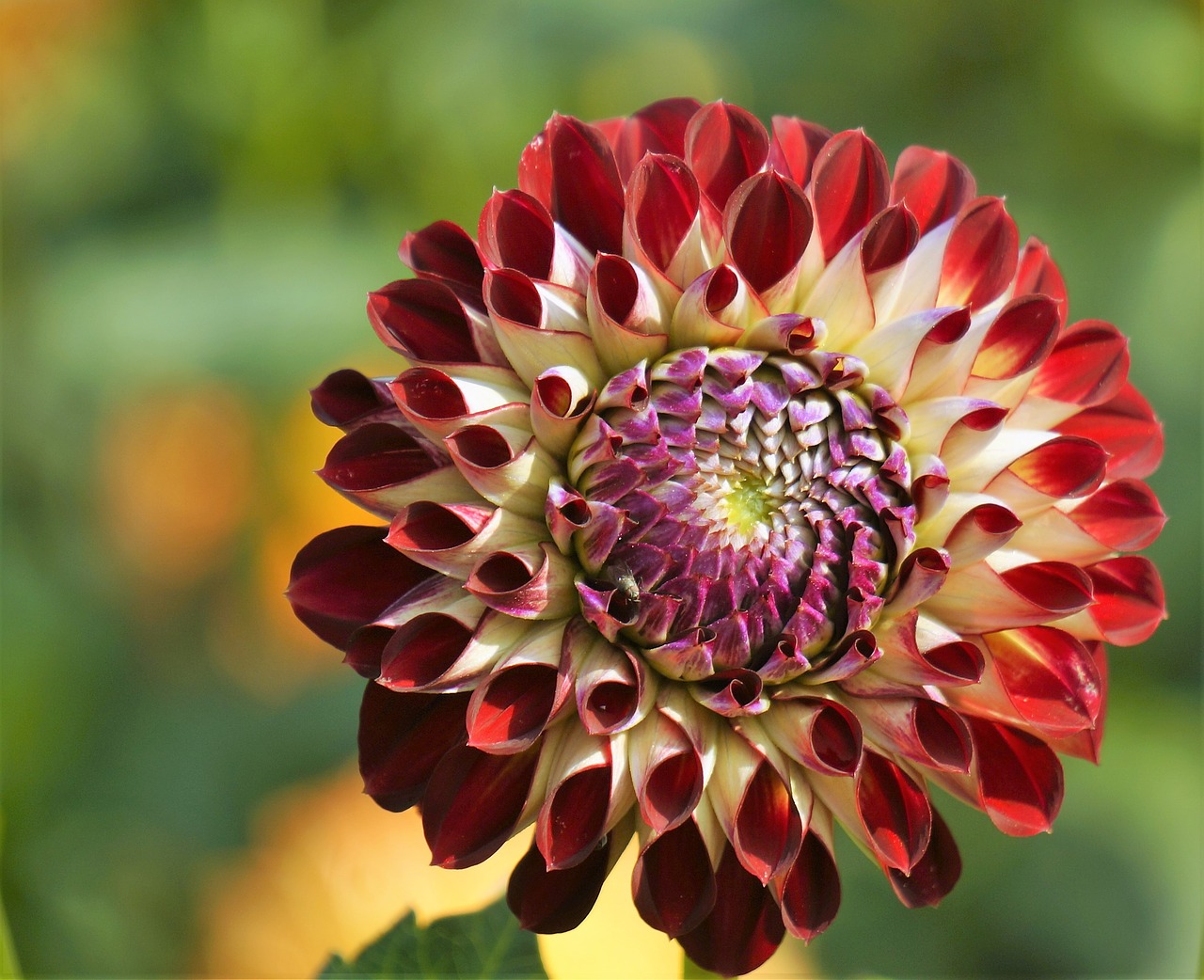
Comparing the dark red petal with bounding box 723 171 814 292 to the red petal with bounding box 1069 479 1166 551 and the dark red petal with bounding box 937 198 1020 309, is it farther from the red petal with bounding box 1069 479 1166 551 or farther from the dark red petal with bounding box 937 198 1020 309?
the red petal with bounding box 1069 479 1166 551

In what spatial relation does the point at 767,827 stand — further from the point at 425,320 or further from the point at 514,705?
the point at 425,320

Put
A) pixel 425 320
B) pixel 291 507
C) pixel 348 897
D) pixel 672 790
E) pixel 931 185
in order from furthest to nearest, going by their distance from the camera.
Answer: pixel 291 507
pixel 348 897
pixel 931 185
pixel 425 320
pixel 672 790

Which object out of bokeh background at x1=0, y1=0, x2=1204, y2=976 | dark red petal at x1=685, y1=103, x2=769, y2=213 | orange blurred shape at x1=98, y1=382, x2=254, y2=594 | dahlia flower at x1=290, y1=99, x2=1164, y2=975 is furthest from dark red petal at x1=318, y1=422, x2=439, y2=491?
orange blurred shape at x1=98, y1=382, x2=254, y2=594

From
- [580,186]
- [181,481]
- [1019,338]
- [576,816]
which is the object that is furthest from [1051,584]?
[181,481]

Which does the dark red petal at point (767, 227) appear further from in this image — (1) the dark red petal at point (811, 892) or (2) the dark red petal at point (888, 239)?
(1) the dark red petal at point (811, 892)

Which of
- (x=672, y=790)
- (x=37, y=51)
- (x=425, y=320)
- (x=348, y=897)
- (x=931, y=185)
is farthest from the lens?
(x=37, y=51)
